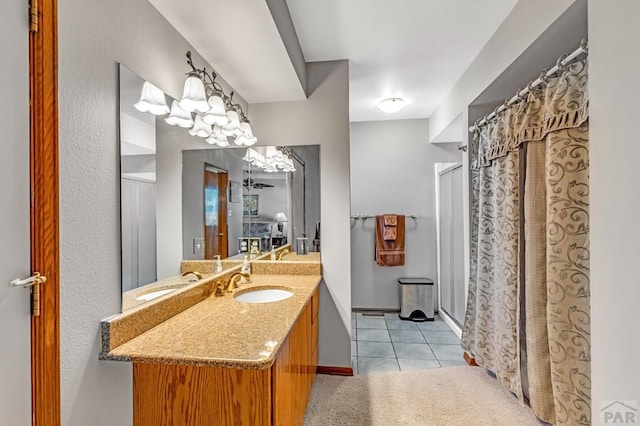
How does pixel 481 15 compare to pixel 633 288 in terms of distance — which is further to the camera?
pixel 481 15

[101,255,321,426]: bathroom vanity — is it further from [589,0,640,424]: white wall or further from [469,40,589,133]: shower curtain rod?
[469,40,589,133]: shower curtain rod

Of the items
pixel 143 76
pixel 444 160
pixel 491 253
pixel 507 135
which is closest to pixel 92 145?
pixel 143 76

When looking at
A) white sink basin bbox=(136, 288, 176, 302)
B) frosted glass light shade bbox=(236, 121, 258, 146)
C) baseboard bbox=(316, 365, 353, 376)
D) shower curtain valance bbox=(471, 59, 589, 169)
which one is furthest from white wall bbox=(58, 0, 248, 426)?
shower curtain valance bbox=(471, 59, 589, 169)

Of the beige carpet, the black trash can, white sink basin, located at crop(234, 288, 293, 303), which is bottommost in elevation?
the beige carpet

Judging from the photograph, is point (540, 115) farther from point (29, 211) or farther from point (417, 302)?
point (417, 302)

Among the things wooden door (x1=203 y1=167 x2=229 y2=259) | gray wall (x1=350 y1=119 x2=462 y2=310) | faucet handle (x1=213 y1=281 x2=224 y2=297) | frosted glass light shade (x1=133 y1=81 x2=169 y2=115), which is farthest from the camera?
gray wall (x1=350 y1=119 x2=462 y2=310)

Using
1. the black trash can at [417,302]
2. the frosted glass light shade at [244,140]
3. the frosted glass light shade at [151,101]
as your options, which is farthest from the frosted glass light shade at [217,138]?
the black trash can at [417,302]

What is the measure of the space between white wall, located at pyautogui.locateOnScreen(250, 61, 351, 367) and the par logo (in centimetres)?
157

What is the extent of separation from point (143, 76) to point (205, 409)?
4.65ft

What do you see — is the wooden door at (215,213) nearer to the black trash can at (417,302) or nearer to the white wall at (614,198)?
the white wall at (614,198)

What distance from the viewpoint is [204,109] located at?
1.68m

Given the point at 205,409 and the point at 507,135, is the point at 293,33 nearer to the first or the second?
the point at 507,135

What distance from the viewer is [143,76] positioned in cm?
136

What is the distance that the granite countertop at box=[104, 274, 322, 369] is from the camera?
3.45 feet
